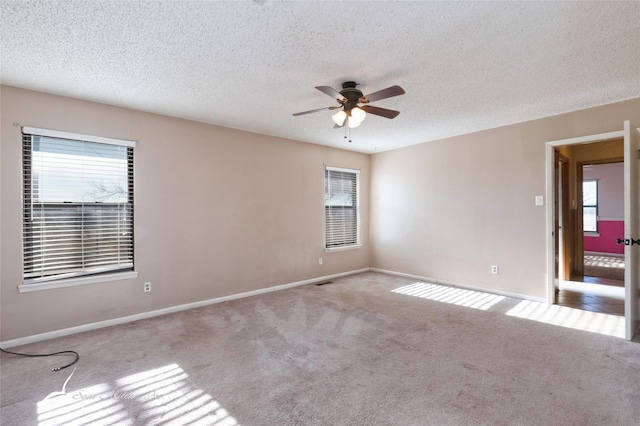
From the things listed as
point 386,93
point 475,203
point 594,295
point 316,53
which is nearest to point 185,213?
point 316,53

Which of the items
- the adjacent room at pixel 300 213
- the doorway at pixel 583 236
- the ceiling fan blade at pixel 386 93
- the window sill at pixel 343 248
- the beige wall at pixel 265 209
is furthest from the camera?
the window sill at pixel 343 248

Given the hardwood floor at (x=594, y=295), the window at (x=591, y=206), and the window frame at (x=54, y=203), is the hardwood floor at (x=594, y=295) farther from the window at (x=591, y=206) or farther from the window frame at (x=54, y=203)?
the window frame at (x=54, y=203)

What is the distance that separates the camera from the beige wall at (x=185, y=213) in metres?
2.91

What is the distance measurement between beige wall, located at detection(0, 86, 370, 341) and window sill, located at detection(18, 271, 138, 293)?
0.17 feet

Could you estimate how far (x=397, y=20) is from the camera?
1954mm

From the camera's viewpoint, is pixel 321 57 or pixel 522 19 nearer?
pixel 522 19

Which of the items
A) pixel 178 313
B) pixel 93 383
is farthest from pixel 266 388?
pixel 178 313

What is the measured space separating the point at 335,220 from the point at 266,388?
3809 mm

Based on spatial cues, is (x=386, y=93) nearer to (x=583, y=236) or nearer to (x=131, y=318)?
(x=131, y=318)

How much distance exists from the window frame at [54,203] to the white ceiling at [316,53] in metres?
0.42

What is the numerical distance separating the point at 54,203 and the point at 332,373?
3.21 m

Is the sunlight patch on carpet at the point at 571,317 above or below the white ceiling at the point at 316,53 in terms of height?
below

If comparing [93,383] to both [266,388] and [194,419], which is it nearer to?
[194,419]

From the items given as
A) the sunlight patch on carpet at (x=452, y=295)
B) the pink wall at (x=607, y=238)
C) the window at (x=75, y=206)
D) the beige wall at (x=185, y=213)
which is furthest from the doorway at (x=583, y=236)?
the window at (x=75, y=206)
